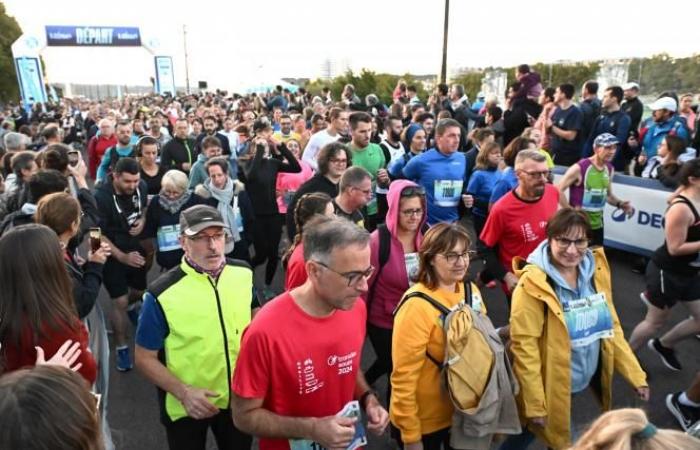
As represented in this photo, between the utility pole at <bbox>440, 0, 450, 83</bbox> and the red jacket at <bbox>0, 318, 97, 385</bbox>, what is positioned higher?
the utility pole at <bbox>440, 0, 450, 83</bbox>

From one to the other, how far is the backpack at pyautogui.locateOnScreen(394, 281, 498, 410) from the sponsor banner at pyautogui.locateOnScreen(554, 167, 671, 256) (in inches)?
207

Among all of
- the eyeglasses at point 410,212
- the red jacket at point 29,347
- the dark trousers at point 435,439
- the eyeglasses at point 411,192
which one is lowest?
the dark trousers at point 435,439

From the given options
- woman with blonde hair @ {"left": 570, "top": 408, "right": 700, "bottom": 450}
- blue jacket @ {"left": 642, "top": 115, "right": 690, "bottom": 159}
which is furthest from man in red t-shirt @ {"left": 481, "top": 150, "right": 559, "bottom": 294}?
blue jacket @ {"left": 642, "top": 115, "right": 690, "bottom": 159}

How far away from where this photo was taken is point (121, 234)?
15.1 feet

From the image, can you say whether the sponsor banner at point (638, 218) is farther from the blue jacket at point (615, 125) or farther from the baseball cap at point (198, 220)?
the baseball cap at point (198, 220)

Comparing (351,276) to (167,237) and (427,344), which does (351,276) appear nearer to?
(427,344)

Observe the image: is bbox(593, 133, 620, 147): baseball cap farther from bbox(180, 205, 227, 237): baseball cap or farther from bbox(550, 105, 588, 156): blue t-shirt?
bbox(180, 205, 227, 237): baseball cap

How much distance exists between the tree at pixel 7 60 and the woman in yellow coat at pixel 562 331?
51.9 meters

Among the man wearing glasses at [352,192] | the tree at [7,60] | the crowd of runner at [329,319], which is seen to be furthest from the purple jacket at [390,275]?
the tree at [7,60]

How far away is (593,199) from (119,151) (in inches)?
246

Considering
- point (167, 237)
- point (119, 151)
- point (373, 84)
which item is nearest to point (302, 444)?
point (167, 237)

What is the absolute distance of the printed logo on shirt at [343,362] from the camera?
207 centimetres

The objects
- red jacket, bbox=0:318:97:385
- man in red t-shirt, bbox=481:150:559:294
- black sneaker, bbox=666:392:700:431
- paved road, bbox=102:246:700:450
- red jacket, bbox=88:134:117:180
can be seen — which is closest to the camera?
red jacket, bbox=0:318:97:385

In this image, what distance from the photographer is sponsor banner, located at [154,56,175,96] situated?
101ft
